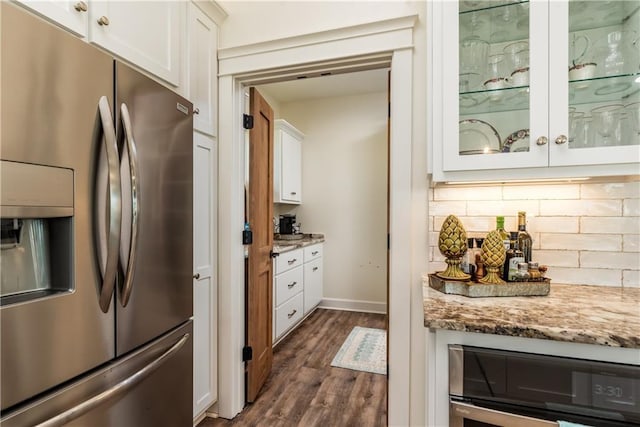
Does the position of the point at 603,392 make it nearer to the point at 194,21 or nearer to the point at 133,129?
the point at 133,129

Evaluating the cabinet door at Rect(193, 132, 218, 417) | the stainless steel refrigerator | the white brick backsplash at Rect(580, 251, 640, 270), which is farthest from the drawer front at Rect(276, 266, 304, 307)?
the white brick backsplash at Rect(580, 251, 640, 270)

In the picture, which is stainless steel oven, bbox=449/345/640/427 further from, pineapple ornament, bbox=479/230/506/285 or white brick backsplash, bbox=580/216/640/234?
white brick backsplash, bbox=580/216/640/234

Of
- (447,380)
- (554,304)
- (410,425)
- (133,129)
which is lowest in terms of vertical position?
(410,425)

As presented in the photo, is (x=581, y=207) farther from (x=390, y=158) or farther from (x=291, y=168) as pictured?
(x=291, y=168)

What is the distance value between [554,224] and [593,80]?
0.59 meters

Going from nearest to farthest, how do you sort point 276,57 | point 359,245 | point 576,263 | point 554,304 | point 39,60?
1. point 39,60
2. point 554,304
3. point 576,263
4. point 276,57
5. point 359,245

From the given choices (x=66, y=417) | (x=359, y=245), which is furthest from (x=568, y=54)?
(x=359, y=245)

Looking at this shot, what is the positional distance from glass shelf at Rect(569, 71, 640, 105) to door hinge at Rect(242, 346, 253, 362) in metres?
2.04

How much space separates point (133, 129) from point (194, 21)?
99cm

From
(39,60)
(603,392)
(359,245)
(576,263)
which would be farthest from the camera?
(359,245)

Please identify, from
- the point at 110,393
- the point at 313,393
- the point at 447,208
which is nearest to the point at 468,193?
the point at 447,208

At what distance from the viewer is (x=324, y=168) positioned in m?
4.09

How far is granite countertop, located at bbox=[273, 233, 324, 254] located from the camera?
2.84 m

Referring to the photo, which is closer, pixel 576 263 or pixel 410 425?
pixel 576 263
